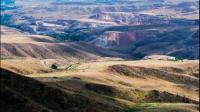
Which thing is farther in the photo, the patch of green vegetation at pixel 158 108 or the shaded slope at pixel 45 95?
the patch of green vegetation at pixel 158 108

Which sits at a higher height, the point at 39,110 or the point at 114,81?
the point at 39,110

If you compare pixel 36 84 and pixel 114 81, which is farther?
pixel 114 81

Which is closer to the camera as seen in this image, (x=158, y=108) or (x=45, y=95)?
(x=45, y=95)

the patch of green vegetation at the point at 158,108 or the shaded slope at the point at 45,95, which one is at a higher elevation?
the shaded slope at the point at 45,95

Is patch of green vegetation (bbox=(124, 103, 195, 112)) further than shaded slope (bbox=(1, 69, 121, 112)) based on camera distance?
Yes

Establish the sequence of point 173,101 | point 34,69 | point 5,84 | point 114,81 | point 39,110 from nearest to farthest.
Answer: point 39,110 < point 5,84 < point 173,101 < point 114,81 < point 34,69

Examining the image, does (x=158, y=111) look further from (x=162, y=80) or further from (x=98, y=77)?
(x=162, y=80)

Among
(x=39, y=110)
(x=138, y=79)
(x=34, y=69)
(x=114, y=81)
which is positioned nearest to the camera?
(x=39, y=110)

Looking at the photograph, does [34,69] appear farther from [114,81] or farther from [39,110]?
[39,110]

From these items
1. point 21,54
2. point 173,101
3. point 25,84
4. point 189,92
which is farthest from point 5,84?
point 21,54

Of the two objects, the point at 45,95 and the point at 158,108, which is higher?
the point at 45,95

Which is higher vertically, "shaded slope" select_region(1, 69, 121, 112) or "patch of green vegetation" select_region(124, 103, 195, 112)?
"shaded slope" select_region(1, 69, 121, 112)
